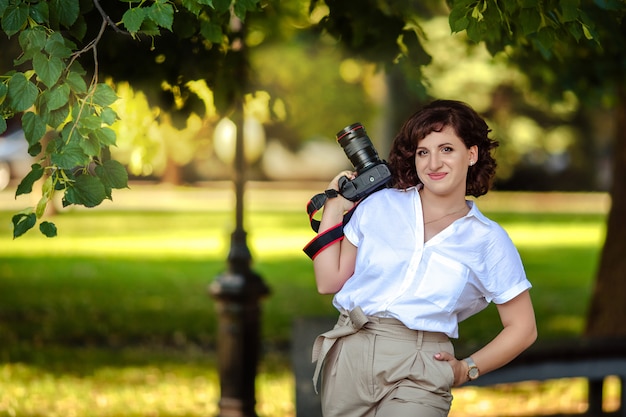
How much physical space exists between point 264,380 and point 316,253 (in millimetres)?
5339

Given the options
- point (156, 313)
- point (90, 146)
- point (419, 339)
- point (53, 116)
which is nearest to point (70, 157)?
point (90, 146)

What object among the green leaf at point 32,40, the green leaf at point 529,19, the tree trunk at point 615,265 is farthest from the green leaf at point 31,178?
the tree trunk at point 615,265

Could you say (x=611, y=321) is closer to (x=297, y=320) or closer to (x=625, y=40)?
(x=625, y=40)

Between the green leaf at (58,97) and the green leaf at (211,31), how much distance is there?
916 millimetres

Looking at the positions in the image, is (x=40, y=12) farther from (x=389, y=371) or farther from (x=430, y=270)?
(x=389, y=371)

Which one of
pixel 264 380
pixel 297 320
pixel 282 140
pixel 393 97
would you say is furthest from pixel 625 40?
pixel 282 140

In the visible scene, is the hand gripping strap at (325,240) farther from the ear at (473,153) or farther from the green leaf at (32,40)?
the green leaf at (32,40)

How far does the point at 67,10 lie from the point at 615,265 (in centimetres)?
598

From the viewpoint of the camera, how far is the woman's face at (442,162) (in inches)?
123

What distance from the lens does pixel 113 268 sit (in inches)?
613

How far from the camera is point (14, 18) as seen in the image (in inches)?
119

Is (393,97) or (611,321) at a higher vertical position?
(393,97)

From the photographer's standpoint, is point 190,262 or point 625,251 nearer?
point 625,251

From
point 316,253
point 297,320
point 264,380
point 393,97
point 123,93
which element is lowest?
point 264,380
